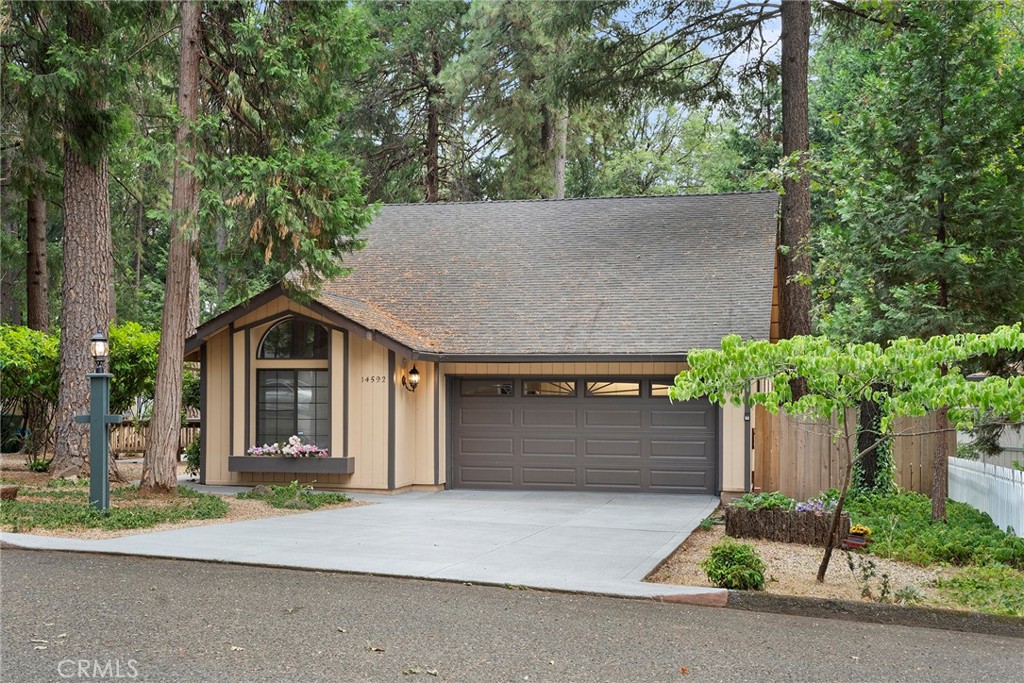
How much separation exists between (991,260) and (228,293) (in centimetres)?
1004

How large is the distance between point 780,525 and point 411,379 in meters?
6.62

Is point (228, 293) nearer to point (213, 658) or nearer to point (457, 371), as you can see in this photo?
point (457, 371)

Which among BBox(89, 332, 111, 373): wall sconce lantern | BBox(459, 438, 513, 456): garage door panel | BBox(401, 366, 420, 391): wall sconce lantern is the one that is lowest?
BBox(459, 438, 513, 456): garage door panel

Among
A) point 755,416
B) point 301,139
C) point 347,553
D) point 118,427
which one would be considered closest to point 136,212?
point 118,427

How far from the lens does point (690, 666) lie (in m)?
5.48

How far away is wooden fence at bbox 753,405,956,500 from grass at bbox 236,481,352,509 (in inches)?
253

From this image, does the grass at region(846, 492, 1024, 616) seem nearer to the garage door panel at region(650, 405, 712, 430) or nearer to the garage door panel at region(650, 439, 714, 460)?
the garage door panel at region(650, 439, 714, 460)

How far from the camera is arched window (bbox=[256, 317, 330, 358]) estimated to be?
15.0m

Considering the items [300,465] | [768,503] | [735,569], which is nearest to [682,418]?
[768,503]

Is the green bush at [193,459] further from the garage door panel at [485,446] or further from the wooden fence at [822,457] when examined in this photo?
the wooden fence at [822,457]

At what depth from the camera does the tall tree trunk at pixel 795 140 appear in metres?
16.3

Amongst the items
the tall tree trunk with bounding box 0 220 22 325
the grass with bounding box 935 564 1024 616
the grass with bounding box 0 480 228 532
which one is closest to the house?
the grass with bounding box 0 480 228 532

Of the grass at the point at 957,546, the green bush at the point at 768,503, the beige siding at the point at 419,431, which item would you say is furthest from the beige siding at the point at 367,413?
the grass at the point at 957,546

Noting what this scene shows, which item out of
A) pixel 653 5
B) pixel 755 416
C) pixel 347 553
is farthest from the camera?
pixel 653 5
